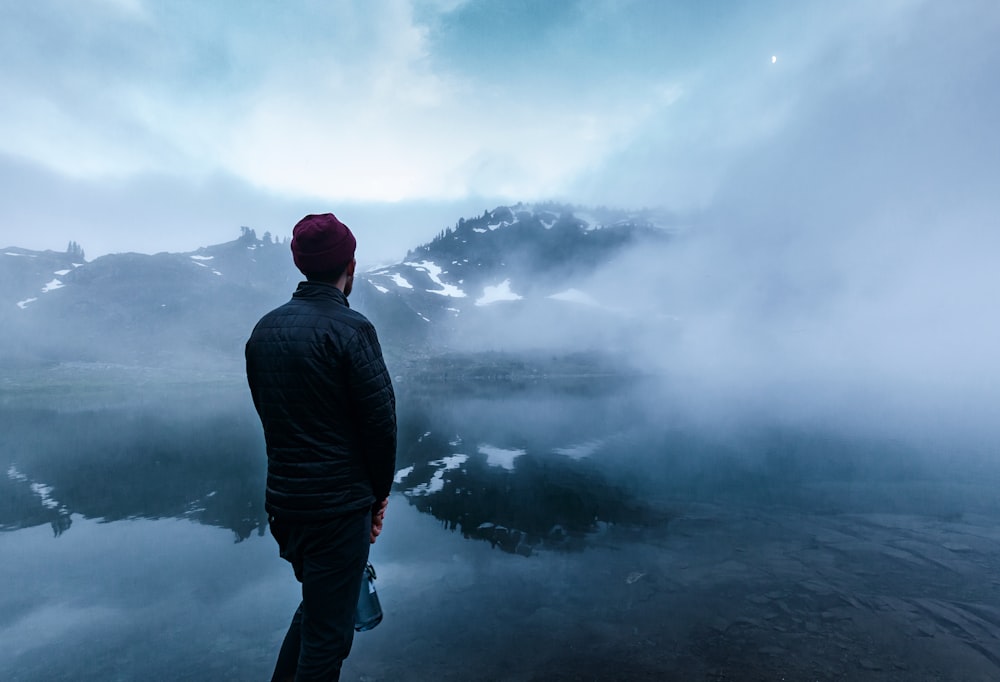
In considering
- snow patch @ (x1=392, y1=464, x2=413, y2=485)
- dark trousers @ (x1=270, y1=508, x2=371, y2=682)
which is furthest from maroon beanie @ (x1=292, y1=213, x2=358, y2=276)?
snow patch @ (x1=392, y1=464, x2=413, y2=485)

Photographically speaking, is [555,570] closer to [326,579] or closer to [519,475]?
[326,579]

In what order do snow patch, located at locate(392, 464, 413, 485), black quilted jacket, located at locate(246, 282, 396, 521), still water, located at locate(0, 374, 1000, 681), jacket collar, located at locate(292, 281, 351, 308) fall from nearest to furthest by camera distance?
black quilted jacket, located at locate(246, 282, 396, 521) → jacket collar, located at locate(292, 281, 351, 308) → still water, located at locate(0, 374, 1000, 681) → snow patch, located at locate(392, 464, 413, 485)

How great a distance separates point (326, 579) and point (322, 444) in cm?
116

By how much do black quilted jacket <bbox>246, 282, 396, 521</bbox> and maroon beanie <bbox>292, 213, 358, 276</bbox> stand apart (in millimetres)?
393

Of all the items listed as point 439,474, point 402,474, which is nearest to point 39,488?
point 402,474

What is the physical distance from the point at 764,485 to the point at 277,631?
24.6 meters

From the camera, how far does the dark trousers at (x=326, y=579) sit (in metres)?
4.06

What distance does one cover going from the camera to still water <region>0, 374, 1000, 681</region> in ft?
33.3

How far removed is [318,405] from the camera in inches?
158

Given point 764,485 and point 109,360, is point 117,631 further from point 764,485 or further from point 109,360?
point 109,360

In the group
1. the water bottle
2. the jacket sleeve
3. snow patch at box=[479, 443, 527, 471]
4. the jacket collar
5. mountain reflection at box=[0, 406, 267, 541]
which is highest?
the jacket collar

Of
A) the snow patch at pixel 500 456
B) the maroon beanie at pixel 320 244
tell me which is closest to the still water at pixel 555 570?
the snow patch at pixel 500 456

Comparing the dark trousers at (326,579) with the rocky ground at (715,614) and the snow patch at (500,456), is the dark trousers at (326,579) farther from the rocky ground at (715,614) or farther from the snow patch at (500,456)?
the snow patch at (500,456)

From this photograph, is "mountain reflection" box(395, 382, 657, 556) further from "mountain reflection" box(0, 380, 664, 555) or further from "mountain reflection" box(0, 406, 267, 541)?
"mountain reflection" box(0, 406, 267, 541)
